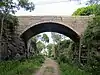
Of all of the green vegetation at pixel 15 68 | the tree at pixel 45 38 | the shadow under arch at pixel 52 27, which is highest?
the tree at pixel 45 38

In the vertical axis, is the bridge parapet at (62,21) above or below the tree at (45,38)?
below

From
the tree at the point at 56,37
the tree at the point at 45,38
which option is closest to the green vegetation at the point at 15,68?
the tree at the point at 56,37

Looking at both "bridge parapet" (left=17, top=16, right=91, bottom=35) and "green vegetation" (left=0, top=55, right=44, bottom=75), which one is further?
"bridge parapet" (left=17, top=16, right=91, bottom=35)

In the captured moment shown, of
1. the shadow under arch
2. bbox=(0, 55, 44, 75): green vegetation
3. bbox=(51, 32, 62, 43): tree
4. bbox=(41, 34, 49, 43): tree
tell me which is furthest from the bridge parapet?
bbox=(41, 34, 49, 43): tree

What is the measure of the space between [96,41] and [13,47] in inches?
481

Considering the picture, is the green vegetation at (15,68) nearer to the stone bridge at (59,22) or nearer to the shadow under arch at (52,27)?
the stone bridge at (59,22)

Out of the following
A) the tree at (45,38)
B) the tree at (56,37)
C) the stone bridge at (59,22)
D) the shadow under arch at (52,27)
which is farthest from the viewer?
the tree at (45,38)

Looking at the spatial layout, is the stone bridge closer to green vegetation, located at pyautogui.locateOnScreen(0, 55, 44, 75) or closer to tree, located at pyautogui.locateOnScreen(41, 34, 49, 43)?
green vegetation, located at pyautogui.locateOnScreen(0, 55, 44, 75)

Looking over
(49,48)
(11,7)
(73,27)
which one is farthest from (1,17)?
(49,48)

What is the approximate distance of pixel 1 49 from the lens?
29.4m

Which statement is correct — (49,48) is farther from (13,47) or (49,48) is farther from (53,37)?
(13,47)

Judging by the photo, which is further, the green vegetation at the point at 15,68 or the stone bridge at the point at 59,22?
the stone bridge at the point at 59,22

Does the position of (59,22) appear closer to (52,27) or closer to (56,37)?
(52,27)

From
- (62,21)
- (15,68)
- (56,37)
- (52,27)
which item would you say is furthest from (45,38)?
(15,68)
